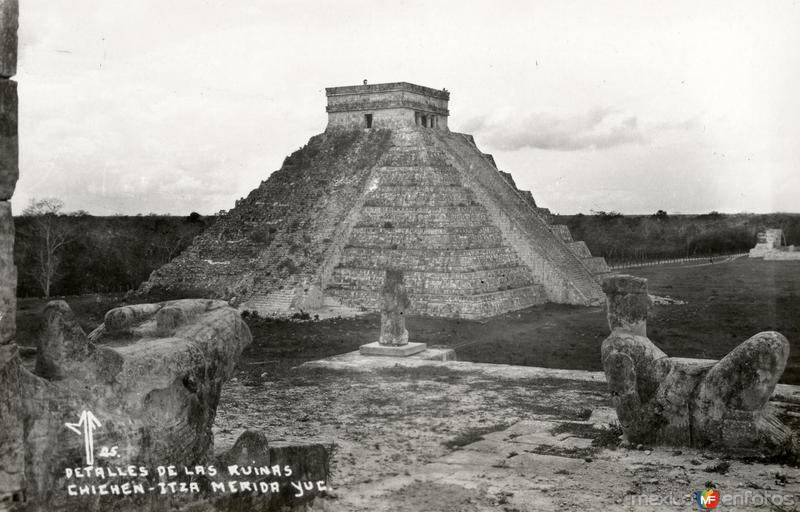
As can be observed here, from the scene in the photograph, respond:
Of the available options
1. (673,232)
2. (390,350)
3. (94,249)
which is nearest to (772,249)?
(673,232)

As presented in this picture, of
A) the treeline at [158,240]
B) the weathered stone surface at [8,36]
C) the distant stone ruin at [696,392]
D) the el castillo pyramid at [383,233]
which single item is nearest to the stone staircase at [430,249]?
the el castillo pyramid at [383,233]

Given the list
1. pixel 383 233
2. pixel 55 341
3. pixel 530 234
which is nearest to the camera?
pixel 55 341

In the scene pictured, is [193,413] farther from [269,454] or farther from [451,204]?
[451,204]

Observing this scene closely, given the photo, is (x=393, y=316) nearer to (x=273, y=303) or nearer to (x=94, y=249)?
(x=273, y=303)

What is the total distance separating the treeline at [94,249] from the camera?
36.8 m

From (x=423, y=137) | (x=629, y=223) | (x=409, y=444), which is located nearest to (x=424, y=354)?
(x=409, y=444)

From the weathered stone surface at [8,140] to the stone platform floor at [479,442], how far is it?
2393mm

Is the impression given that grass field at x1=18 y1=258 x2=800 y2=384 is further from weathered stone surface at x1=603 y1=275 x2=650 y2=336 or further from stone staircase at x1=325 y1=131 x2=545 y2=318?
weathered stone surface at x1=603 y1=275 x2=650 y2=336

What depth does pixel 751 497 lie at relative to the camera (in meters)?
7.19

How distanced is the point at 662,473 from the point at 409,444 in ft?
9.66

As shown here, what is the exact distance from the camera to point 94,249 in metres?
44.3

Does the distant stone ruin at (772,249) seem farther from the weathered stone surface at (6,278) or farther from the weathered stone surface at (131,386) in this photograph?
the weathered stone surface at (6,278)

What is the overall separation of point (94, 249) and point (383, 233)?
70.9ft

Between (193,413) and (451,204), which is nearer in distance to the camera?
(193,413)
